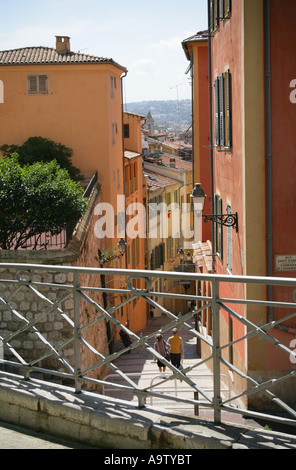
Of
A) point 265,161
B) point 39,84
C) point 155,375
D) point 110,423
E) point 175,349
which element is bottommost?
point 155,375

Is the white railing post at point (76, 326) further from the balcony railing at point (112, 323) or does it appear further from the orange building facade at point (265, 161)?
the orange building facade at point (265, 161)

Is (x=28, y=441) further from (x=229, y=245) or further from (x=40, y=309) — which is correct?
(x=229, y=245)

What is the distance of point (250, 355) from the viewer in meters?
12.7

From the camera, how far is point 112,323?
1086 centimetres

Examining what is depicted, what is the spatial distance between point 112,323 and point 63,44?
18900 mm

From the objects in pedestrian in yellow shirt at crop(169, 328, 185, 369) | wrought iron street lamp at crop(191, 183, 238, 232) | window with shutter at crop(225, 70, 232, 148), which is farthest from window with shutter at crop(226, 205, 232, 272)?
pedestrian in yellow shirt at crop(169, 328, 185, 369)

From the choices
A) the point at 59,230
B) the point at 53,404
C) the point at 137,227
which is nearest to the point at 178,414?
the point at 53,404

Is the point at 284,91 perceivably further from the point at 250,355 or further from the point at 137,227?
the point at 137,227

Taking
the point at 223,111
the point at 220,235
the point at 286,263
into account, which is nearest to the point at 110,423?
the point at 286,263

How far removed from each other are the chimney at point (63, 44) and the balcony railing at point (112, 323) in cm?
915

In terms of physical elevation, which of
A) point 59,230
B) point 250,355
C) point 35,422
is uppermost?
point 59,230

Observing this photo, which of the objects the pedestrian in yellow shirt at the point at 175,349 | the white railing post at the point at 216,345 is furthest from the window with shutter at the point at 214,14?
the white railing post at the point at 216,345

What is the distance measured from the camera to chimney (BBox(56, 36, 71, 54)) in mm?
27336
